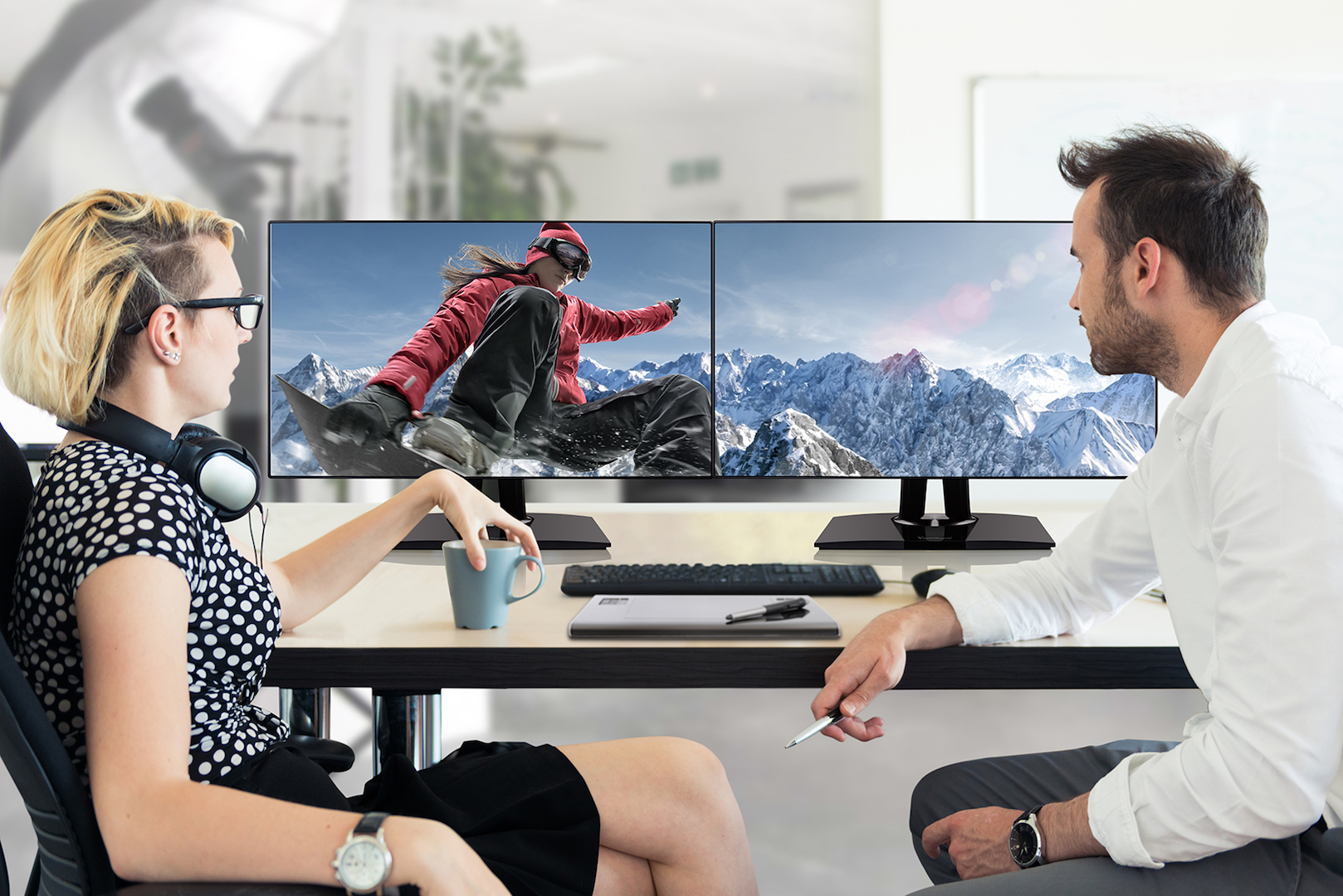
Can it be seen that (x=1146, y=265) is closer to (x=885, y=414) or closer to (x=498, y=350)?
(x=885, y=414)

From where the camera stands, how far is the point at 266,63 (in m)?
2.23

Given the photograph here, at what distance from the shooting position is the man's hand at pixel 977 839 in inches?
33.6

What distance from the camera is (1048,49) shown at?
2.16m

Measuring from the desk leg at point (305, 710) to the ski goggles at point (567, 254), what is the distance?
758 millimetres

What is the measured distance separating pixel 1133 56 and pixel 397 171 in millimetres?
1828

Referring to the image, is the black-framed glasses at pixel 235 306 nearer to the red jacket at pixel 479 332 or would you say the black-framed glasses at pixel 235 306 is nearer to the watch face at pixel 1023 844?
the red jacket at pixel 479 332

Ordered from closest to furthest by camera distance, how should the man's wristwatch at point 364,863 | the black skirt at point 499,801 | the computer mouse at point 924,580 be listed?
the man's wristwatch at point 364,863 < the black skirt at point 499,801 < the computer mouse at point 924,580

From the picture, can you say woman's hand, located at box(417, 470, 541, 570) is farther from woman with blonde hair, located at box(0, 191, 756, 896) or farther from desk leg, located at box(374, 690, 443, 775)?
desk leg, located at box(374, 690, 443, 775)

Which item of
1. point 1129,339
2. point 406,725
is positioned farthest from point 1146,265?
point 406,725

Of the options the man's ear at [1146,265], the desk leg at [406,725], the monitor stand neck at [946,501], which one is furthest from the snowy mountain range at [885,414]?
the man's ear at [1146,265]

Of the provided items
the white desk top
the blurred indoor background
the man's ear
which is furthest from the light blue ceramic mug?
the blurred indoor background

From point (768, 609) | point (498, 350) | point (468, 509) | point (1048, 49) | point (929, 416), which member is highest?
point (1048, 49)

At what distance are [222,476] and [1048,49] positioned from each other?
2134 mm

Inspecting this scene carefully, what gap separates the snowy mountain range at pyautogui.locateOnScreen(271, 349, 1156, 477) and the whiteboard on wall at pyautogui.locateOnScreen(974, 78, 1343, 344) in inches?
34.0
